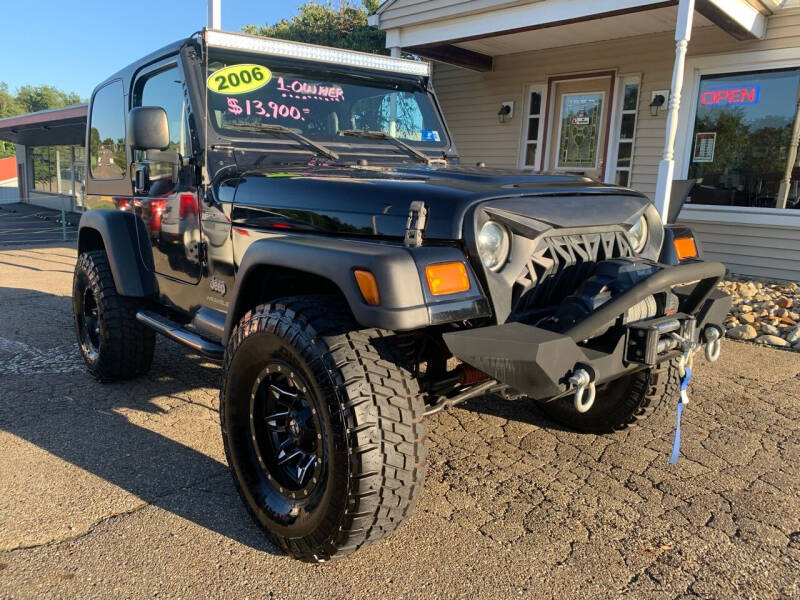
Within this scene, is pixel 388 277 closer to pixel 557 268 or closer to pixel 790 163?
pixel 557 268

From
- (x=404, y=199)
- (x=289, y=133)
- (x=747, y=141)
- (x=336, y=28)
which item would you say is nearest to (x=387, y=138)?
(x=289, y=133)

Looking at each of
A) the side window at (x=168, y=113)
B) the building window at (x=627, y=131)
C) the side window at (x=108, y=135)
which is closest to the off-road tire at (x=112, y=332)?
the side window at (x=108, y=135)

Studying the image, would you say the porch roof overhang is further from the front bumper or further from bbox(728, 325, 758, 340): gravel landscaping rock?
the front bumper

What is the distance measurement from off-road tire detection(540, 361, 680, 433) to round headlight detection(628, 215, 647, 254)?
22.9 inches

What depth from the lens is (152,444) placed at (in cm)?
318

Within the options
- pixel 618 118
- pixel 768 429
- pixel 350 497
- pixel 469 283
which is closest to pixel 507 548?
pixel 350 497

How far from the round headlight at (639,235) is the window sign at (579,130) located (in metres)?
6.96

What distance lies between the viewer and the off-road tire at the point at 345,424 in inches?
77.4

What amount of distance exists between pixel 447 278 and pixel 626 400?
1627mm

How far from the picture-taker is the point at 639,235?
2.76 metres

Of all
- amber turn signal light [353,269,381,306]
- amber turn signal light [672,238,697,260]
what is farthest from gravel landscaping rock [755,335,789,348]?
amber turn signal light [353,269,381,306]

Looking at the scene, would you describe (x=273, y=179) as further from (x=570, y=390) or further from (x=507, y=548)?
(x=507, y=548)

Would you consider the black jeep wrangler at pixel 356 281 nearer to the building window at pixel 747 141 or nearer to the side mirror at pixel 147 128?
the side mirror at pixel 147 128

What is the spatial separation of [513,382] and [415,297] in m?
0.41
